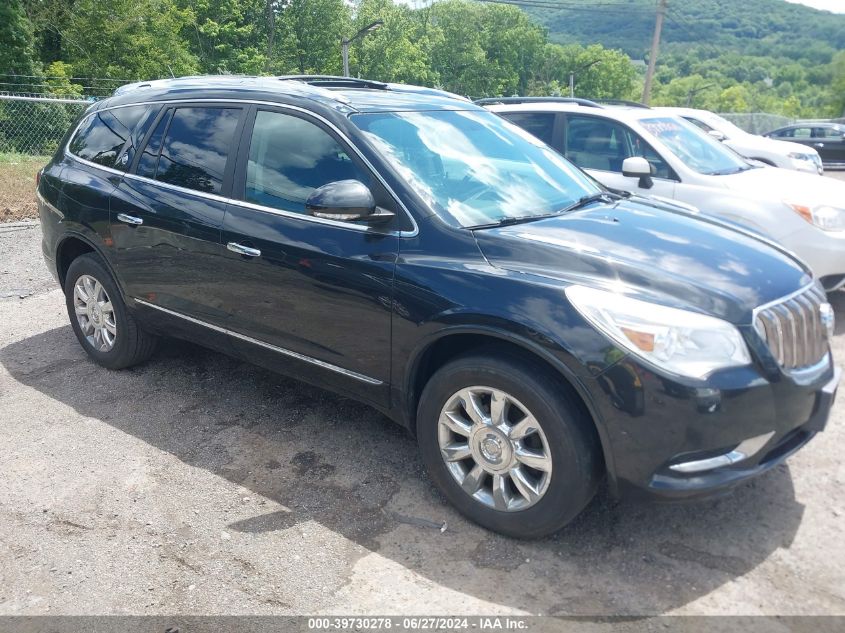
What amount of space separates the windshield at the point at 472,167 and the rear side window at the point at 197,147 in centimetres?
88

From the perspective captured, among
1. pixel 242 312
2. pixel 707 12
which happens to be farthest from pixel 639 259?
pixel 707 12

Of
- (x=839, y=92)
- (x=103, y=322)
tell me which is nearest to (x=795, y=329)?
(x=103, y=322)

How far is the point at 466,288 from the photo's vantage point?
3.10 m

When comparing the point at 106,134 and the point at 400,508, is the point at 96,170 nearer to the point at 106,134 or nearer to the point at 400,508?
the point at 106,134

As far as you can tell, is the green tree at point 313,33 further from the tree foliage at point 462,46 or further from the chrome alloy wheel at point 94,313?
the chrome alloy wheel at point 94,313

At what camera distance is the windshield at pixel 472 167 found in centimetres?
351

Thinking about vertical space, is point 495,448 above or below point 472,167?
below

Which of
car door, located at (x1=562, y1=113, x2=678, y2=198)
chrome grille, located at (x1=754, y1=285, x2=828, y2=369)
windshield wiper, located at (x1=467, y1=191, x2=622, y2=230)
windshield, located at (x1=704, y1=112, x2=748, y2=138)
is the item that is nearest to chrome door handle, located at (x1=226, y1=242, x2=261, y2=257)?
windshield wiper, located at (x1=467, y1=191, x2=622, y2=230)

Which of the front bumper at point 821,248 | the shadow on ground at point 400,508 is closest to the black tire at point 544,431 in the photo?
the shadow on ground at point 400,508

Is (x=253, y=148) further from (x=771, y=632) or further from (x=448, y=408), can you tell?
(x=771, y=632)

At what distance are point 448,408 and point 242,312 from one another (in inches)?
55.3

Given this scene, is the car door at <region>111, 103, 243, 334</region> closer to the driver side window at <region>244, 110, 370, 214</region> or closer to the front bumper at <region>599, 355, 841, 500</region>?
the driver side window at <region>244, 110, 370, 214</region>

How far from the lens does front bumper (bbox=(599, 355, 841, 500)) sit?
269cm

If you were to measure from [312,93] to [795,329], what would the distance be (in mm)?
2586
